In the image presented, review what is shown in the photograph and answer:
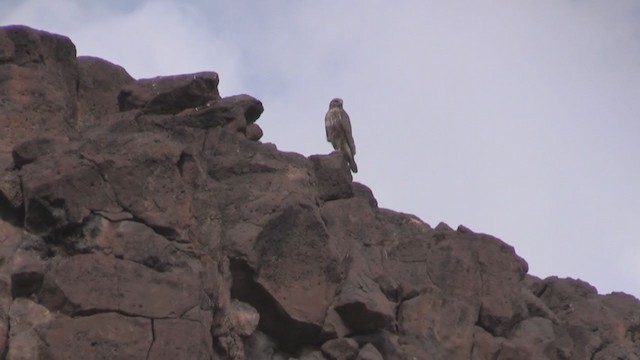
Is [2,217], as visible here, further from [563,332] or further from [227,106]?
[563,332]

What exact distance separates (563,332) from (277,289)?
624cm

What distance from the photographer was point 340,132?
84.5 ft

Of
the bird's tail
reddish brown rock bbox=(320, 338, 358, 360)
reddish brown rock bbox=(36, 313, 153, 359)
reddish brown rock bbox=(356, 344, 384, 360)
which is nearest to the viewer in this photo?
reddish brown rock bbox=(36, 313, 153, 359)

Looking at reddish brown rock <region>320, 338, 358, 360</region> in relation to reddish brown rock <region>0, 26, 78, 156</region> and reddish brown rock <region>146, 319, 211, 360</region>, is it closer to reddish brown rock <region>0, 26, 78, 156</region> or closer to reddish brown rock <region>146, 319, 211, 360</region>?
reddish brown rock <region>146, 319, 211, 360</region>

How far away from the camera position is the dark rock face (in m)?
14.5

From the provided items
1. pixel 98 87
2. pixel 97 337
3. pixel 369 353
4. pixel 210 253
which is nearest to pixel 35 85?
pixel 98 87

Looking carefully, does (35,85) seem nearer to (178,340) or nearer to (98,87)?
(98,87)

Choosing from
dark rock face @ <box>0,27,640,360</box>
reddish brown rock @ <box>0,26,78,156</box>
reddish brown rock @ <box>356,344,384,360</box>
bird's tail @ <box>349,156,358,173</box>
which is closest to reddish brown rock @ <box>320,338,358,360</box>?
dark rock face @ <box>0,27,640,360</box>

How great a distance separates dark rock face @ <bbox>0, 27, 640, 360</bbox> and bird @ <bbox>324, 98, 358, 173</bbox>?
14.6 feet

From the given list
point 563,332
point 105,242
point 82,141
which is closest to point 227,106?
point 82,141

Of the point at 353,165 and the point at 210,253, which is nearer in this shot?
the point at 210,253

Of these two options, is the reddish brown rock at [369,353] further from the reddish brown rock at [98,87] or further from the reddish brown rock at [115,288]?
the reddish brown rock at [98,87]

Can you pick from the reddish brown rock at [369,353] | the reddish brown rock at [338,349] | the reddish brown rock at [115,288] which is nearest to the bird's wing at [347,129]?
the reddish brown rock at [369,353]

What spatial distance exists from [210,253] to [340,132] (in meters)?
10.1
